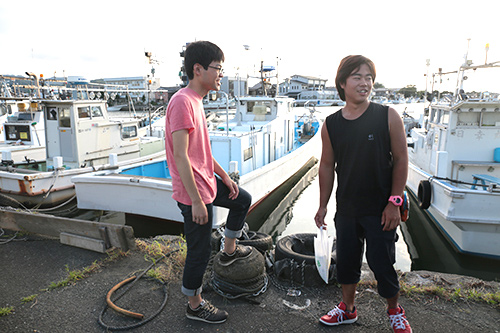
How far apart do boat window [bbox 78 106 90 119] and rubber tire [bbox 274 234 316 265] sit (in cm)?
810

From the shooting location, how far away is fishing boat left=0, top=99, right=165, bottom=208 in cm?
870

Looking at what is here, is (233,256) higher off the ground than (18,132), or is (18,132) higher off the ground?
(18,132)

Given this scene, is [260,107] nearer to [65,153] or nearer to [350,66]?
[65,153]

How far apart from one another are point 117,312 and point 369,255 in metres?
2.05

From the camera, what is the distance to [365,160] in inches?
88.7

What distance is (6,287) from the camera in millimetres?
3156

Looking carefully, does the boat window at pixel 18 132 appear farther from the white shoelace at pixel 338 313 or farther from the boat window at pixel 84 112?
the white shoelace at pixel 338 313

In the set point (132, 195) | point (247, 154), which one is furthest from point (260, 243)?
point (247, 154)

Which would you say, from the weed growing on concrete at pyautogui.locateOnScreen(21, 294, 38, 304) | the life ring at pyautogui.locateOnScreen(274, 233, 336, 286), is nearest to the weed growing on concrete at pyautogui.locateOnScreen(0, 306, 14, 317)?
the weed growing on concrete at pyautogui.locateOnScreen(21, 294, 38, 304)

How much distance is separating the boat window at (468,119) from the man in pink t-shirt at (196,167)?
24.1ft

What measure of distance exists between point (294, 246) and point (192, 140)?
211 centimetres

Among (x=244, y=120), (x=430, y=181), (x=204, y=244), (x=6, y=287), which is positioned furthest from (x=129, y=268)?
(x=244, y=120)

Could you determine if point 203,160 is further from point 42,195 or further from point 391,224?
point 42,195

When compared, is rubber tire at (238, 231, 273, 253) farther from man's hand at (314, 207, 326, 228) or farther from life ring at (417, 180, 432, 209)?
life ring at (417, 180, 432, 209)
